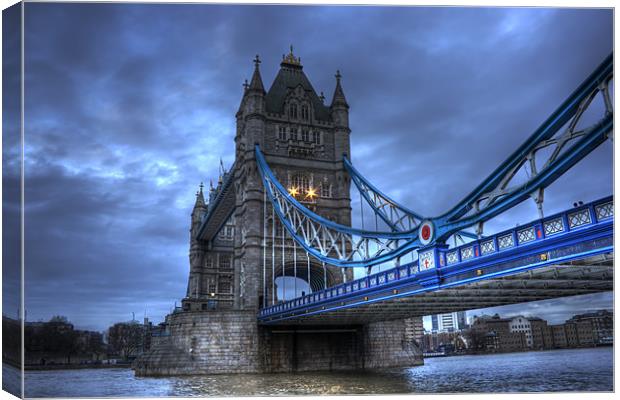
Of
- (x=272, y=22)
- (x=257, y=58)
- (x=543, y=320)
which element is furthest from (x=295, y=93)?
(x=543, y=320)

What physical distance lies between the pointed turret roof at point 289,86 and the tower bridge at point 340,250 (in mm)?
145

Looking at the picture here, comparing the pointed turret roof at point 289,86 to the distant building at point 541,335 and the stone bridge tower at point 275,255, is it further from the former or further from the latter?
the distant building at point 541,335

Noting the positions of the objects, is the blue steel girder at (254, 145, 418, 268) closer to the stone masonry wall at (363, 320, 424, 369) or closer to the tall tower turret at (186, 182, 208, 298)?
the stone masonry wall at (363, 320, 424, 369)

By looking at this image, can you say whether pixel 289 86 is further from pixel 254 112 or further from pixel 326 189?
pixel 326 189

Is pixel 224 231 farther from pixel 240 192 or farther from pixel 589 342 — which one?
pixel 589 342

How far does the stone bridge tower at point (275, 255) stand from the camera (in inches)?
1533

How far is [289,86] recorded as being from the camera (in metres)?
52.3

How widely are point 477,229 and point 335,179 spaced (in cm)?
3177

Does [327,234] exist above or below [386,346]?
above

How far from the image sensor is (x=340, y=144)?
50094 mm

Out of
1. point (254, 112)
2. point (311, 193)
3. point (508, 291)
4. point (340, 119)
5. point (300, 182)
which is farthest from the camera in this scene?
point (340, 119)

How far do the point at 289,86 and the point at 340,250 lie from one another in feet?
53.6

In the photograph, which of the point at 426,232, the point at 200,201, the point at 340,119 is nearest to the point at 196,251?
the point at 200,201

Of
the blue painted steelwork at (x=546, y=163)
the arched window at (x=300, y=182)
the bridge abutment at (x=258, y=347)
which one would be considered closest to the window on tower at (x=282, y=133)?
the arched window at (x=300, y=182)
